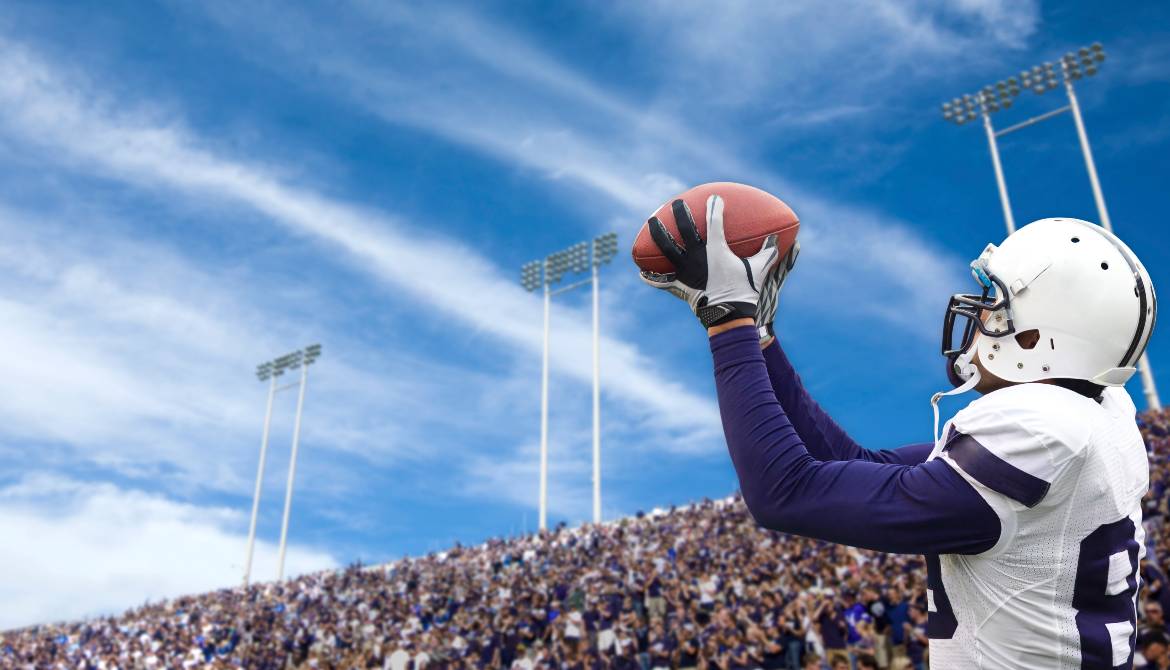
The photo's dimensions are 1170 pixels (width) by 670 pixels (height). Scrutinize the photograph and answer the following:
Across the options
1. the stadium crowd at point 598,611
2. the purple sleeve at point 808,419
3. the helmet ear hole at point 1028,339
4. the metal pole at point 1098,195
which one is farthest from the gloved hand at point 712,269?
the metal pole at point 1098,195

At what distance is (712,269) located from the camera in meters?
1.86

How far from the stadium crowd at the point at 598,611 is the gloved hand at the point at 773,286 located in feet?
22.1

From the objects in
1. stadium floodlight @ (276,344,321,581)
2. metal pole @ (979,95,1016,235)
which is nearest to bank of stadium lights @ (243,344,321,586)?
stadium floodlight @ (276,344,321,581)

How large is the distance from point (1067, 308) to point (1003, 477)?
414 millimetres

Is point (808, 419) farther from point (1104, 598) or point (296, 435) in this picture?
point (296, 435)

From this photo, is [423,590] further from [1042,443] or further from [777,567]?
[1042,443]

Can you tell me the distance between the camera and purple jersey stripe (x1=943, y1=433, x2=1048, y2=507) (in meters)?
1.63

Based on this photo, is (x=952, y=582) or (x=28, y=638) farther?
(x=28, y=638)

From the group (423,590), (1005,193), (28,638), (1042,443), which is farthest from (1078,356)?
(28,638)

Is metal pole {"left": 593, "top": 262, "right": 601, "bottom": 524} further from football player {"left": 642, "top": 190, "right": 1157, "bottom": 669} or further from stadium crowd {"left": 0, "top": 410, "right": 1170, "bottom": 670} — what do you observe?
football player {"left": 642, "top": 190, "right": 1157, "bottom": 669}

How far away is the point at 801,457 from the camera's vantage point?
68.0 inches

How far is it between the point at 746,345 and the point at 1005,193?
24.9 metres

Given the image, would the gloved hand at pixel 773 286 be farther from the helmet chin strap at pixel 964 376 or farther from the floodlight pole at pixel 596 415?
the floodlight pole at pixel 596 415

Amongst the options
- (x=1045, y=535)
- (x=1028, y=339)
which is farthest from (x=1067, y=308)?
(x=1045, y=535)
